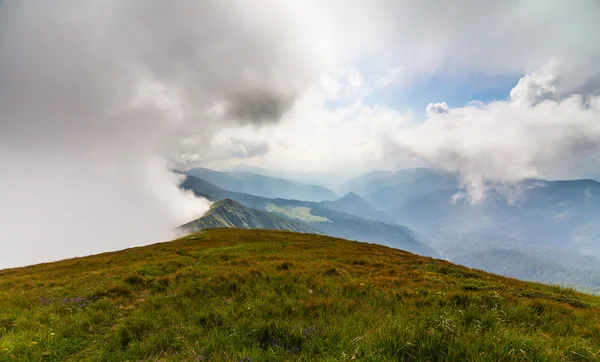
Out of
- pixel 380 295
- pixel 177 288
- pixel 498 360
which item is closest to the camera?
pixel 498 360

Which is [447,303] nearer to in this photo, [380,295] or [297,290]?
[380,295]

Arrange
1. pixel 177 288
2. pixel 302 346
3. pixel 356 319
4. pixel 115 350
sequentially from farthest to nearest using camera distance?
pixel 177 288 → pixel 356 319 → pixel 115 350 → pixel 302 346

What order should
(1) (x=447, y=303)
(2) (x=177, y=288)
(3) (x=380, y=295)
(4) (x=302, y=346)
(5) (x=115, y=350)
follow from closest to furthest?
(4) (x=302, y=346)
(5) (x=115, y=350)
(1) (x=447, y=303)
(3) (x=380, y=295)
(2) (x=177, y=288)

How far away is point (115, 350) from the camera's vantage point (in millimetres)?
5672

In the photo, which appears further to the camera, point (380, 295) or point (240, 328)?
point (380, 295)

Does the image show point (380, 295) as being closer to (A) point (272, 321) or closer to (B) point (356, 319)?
(B) point (356, 319)

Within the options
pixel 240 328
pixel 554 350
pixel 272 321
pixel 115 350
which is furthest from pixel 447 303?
pixel 115 350

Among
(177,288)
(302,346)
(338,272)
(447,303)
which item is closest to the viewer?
(302,346)

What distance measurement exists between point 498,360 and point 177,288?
31.4ft

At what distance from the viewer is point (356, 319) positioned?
20.3 ft

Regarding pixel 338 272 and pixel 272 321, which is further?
pixel 338 272

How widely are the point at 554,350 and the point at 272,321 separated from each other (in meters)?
5.54

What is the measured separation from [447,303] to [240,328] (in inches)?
247

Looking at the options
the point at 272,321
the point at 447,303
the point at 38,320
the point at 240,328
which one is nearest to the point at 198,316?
the point at 240,328
